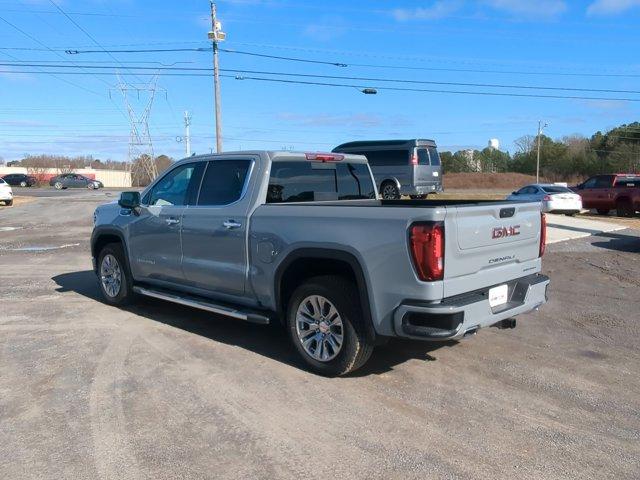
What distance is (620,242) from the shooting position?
13.4 m

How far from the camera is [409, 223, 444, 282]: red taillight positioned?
4.09 meters

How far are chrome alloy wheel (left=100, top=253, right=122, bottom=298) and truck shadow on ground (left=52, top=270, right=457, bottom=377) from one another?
12.3 inches

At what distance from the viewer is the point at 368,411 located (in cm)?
416

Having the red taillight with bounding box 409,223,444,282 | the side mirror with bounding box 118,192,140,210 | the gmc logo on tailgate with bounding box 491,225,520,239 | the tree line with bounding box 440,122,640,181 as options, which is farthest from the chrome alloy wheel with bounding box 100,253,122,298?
the tree line with bounding box 440,122,640,181

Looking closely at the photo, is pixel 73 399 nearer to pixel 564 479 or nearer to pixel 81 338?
pixel 81 338

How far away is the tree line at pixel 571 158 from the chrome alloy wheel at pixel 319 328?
7484 centimetres

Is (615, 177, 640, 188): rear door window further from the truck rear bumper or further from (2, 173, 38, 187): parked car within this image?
(2, 173, 38, 187): parked car

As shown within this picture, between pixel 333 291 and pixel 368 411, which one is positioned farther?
pixel 333 291

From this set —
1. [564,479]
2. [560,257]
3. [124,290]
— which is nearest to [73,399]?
[124,290]

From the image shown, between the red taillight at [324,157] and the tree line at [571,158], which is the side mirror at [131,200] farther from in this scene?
the tree line at [571,158]

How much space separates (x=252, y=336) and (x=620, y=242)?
10.6m

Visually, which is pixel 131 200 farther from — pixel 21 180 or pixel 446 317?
pixel 21 180

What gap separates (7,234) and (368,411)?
52.3 ft

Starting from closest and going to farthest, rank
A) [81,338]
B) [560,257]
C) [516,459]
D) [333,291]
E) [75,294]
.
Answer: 1. [516,459]
2. [333,291]
3. [81,338]
4. [75,294]
5. [560,257]
